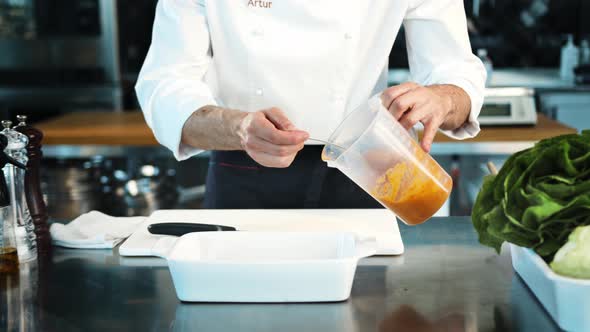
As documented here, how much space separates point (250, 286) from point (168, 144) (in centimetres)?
62

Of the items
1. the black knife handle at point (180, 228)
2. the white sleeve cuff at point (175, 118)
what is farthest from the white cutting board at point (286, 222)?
the white sleeve cuff at point (175, 118)

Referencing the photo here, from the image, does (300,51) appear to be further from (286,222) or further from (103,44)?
(103,44)

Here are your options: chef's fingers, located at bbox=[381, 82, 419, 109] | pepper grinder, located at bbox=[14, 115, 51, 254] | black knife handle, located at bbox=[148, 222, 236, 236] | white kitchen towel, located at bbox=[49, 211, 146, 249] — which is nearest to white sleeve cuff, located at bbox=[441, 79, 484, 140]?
Answer: chef's fingers, located at bbox=[381, 82, 419, 109]

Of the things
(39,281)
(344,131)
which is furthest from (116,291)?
(344,131)

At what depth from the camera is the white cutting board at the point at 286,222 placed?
137 cm

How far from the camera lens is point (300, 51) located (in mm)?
1707

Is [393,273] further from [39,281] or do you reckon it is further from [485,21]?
[485,21]

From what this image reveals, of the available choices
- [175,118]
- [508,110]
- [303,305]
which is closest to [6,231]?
[175,118]

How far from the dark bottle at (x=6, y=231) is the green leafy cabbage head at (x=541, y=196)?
75 cm

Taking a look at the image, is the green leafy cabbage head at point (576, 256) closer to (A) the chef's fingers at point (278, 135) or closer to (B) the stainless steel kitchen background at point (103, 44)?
(A) the chef's fingers at point (278, 135)

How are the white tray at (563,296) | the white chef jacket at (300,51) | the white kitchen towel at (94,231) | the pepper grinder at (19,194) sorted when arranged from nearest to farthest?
the white tray at (563,296) < the pepper grinder at (19,194) < the white kitchen towel at (94,231) < the white chef jacket at (300,51)

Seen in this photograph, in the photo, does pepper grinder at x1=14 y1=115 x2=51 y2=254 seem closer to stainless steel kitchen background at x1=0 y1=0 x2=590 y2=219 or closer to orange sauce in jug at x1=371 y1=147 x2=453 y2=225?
orange sauce in jug at x1=371 y1=147 x2=453 y2=225

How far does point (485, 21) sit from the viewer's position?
13.8 feet

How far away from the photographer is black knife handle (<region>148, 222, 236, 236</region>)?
1345 mm
